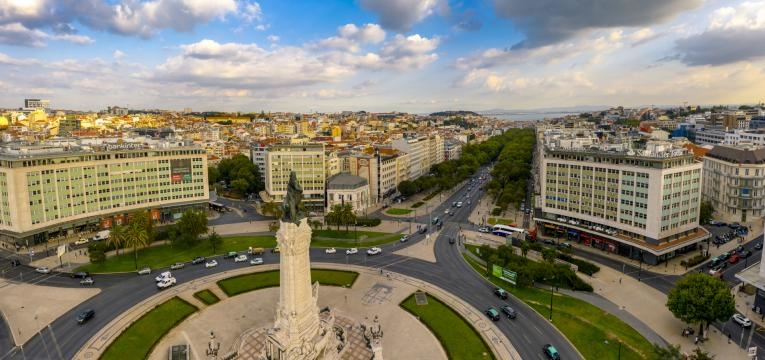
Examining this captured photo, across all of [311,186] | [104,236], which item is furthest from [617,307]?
[104,236]

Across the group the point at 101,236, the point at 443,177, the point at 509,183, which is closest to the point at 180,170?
the point at 101,236

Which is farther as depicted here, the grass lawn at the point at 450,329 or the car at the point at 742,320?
the car at the point at 742,320

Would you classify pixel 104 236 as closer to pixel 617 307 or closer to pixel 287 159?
pixel 287 159

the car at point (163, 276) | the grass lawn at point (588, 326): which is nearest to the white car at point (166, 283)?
the car at point (163, 276)

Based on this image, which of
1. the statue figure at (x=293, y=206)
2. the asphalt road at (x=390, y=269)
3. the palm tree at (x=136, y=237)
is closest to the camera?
the statue figure at (x=293, y=206)

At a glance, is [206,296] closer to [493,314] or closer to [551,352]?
[493,314]

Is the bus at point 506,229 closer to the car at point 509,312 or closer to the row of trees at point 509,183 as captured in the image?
the row of trees at point 509,183
